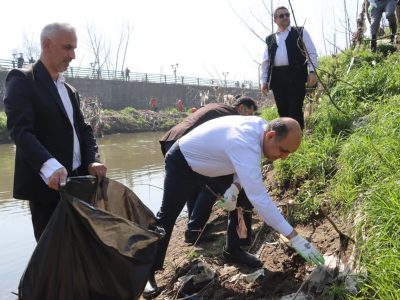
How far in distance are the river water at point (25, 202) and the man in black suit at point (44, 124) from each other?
168cm

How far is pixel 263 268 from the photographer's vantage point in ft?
10.4

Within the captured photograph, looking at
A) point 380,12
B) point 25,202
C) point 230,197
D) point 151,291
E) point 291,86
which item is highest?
point 380,12

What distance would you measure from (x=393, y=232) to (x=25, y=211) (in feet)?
18.6

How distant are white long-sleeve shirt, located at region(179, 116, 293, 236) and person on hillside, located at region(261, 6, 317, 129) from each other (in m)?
2.09

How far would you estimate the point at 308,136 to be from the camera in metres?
5.05

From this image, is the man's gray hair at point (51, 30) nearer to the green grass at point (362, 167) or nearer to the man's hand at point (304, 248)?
the man's hand at point (304, 248)

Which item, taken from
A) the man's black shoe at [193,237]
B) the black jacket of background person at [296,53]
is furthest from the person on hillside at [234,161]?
the black jacket of background person at [296,53]

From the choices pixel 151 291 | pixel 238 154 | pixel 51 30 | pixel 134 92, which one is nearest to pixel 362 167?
pixel 238 154

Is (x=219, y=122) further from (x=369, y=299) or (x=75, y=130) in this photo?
(x=369, y=299)

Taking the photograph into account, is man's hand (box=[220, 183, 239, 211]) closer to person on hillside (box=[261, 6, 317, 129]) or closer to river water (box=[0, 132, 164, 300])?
river water (box=[0, 132, 164, 300])

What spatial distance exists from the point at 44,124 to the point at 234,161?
3.77ft

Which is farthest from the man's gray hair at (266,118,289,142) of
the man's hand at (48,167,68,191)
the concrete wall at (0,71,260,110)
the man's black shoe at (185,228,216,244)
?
the concrete wall at (0,71,260,110)

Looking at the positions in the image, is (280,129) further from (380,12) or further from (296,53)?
(380,12)

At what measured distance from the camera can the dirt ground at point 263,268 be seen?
288cm
